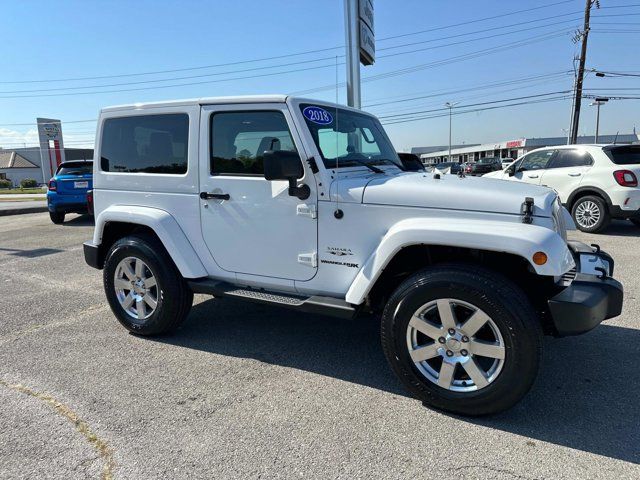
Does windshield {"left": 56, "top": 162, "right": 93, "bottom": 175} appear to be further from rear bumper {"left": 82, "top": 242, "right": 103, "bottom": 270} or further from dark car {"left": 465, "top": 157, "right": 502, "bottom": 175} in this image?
dark car {"left": 465, "top": 157, "right": 502, "bottom": 175}

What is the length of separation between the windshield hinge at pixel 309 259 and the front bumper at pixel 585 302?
155 centimetres

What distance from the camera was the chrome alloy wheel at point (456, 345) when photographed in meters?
2.85

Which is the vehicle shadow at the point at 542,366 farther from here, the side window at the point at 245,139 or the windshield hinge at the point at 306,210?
the side window at the point at 245,139

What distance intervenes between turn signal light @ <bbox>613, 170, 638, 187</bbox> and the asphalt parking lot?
4728 mm

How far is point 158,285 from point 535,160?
884 cm

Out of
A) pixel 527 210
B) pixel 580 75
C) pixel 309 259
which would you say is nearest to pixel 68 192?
pixel 309 259

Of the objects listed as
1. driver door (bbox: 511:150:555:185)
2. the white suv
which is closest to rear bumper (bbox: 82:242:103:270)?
the white suv

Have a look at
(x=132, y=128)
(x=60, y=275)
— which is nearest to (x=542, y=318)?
(x=132, y=128)

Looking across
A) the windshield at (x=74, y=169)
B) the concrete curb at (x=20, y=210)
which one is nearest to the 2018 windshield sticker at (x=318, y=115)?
the windshield at (x=74, y=169)

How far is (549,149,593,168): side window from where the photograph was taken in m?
9.29

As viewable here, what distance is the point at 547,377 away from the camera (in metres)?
3.41

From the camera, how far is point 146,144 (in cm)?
424

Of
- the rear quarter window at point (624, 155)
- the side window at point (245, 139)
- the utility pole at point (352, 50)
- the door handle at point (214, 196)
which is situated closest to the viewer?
the side window at point (245, 139)

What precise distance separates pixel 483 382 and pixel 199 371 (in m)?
2.04
